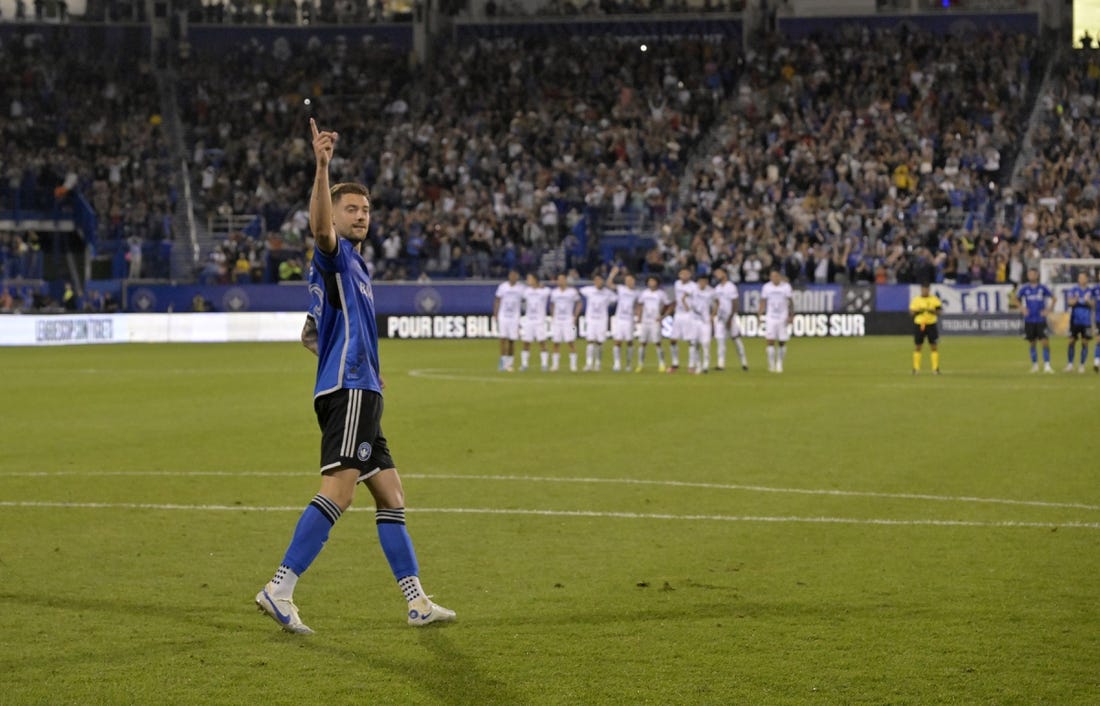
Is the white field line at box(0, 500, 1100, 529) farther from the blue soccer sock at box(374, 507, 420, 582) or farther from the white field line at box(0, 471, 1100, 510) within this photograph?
the blue soccer sock at box(374, 507, 420, 582)

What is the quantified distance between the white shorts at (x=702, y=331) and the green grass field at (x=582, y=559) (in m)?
10.9

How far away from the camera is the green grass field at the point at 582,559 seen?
22.8ft

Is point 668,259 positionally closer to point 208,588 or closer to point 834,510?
point 834,510

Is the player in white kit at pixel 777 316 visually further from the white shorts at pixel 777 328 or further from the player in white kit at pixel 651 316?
the player in white kit at pixel 651 316

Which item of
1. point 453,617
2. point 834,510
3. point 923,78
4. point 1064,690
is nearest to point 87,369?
point 834,510

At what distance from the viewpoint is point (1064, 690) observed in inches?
262

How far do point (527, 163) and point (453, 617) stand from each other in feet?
155

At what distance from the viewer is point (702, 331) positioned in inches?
1300

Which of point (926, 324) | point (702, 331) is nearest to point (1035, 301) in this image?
point (926, 324)

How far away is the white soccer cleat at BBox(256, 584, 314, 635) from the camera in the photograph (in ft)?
25.2

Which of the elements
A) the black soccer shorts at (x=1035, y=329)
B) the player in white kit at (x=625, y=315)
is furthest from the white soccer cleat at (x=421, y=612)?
the black soccer shorts at (x=1035, y=329)

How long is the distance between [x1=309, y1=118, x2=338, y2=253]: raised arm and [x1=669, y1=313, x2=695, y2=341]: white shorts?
85.1 feet

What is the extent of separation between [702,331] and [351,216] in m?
25.6

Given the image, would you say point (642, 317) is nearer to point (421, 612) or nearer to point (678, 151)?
point (678, 151)
